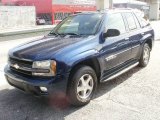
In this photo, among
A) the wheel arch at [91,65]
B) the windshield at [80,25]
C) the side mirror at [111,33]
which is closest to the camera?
the wheel arch at [91,65]

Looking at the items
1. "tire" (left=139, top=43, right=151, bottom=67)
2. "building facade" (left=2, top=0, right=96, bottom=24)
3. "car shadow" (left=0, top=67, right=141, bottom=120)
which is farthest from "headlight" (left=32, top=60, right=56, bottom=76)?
"building facade" (left=2, top=0, right=96, bottom=24)

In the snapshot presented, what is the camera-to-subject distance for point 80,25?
557 cm

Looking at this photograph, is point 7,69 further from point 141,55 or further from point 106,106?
point 141,55

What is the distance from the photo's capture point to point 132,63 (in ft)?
20.9

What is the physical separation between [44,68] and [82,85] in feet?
2.73

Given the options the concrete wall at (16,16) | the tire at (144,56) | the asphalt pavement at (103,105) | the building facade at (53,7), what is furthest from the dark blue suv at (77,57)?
the building facade at (53,7)

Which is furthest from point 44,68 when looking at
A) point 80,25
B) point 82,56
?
point 80,25

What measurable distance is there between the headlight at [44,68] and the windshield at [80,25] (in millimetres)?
1343

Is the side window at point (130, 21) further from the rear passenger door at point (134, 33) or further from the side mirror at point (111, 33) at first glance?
the side mirror at point (111, 33)

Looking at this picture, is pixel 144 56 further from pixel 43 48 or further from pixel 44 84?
pixel 44 84

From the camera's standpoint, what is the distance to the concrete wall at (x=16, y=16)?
23.3 meters

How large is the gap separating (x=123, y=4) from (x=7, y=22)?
2623 centimetres

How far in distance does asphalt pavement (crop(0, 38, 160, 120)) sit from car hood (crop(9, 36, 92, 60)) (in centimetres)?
96

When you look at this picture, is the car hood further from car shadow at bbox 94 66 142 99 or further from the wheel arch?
car shadow at bbox 94 66 142 99
